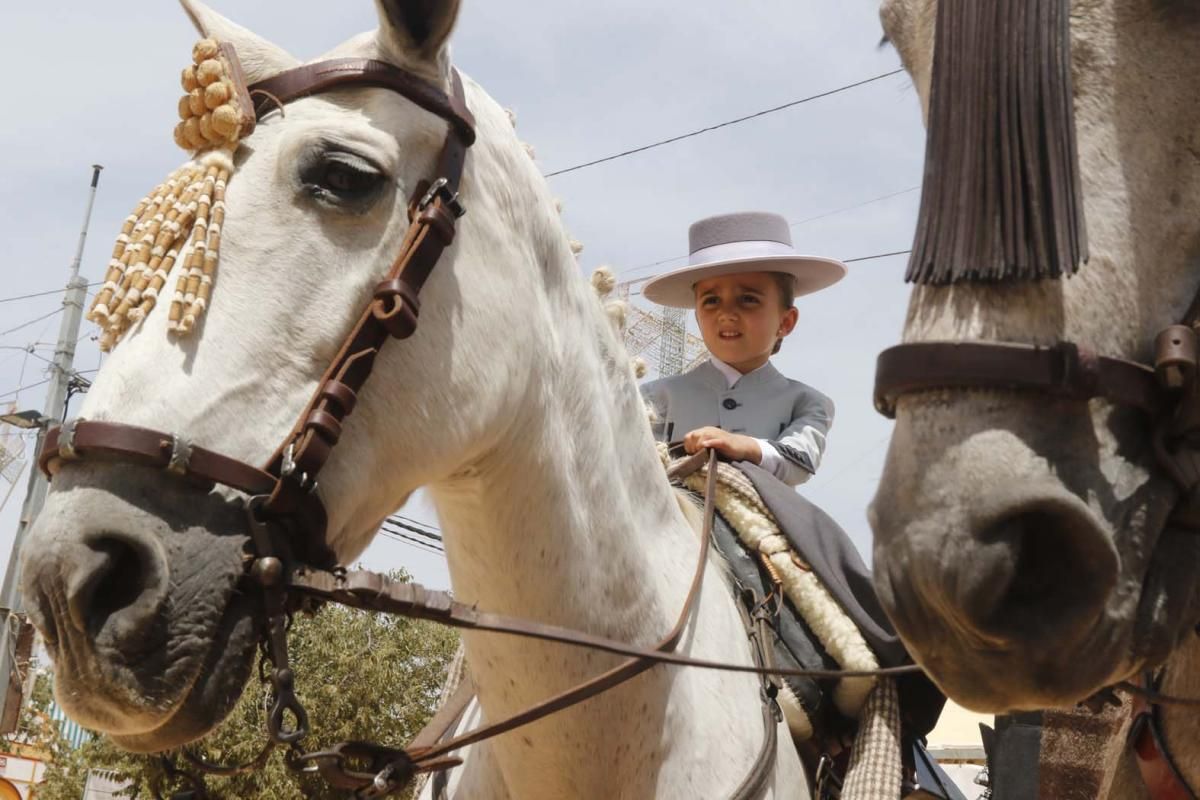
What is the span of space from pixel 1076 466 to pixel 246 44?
7.94ft

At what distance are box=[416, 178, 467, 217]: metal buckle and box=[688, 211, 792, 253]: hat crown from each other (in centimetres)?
186

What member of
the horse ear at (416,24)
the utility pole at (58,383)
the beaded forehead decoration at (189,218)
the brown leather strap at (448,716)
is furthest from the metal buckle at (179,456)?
the utility pole at (58,383)

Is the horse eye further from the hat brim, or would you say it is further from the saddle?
the hat brim

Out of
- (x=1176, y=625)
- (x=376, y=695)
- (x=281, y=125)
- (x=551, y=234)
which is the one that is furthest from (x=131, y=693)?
(x=376, y=695)

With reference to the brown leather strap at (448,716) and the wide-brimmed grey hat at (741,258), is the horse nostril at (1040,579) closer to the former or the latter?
the brown leather strap at (448,716)

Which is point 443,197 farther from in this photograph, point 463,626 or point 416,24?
point 463,626

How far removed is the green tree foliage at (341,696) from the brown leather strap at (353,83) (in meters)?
9.27

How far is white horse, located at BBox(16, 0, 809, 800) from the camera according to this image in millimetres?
2564

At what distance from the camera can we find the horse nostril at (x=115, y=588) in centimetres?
247

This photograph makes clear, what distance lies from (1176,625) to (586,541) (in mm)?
1714

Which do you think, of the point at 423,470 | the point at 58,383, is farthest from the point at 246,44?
the point at 58,383

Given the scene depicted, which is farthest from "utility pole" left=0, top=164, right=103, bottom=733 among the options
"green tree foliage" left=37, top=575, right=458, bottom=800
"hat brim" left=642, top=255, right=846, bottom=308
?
"hat brim" left=642, top=255, right=846, bottom=308

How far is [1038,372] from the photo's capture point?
1.73 metres

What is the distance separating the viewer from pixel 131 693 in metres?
2.51
